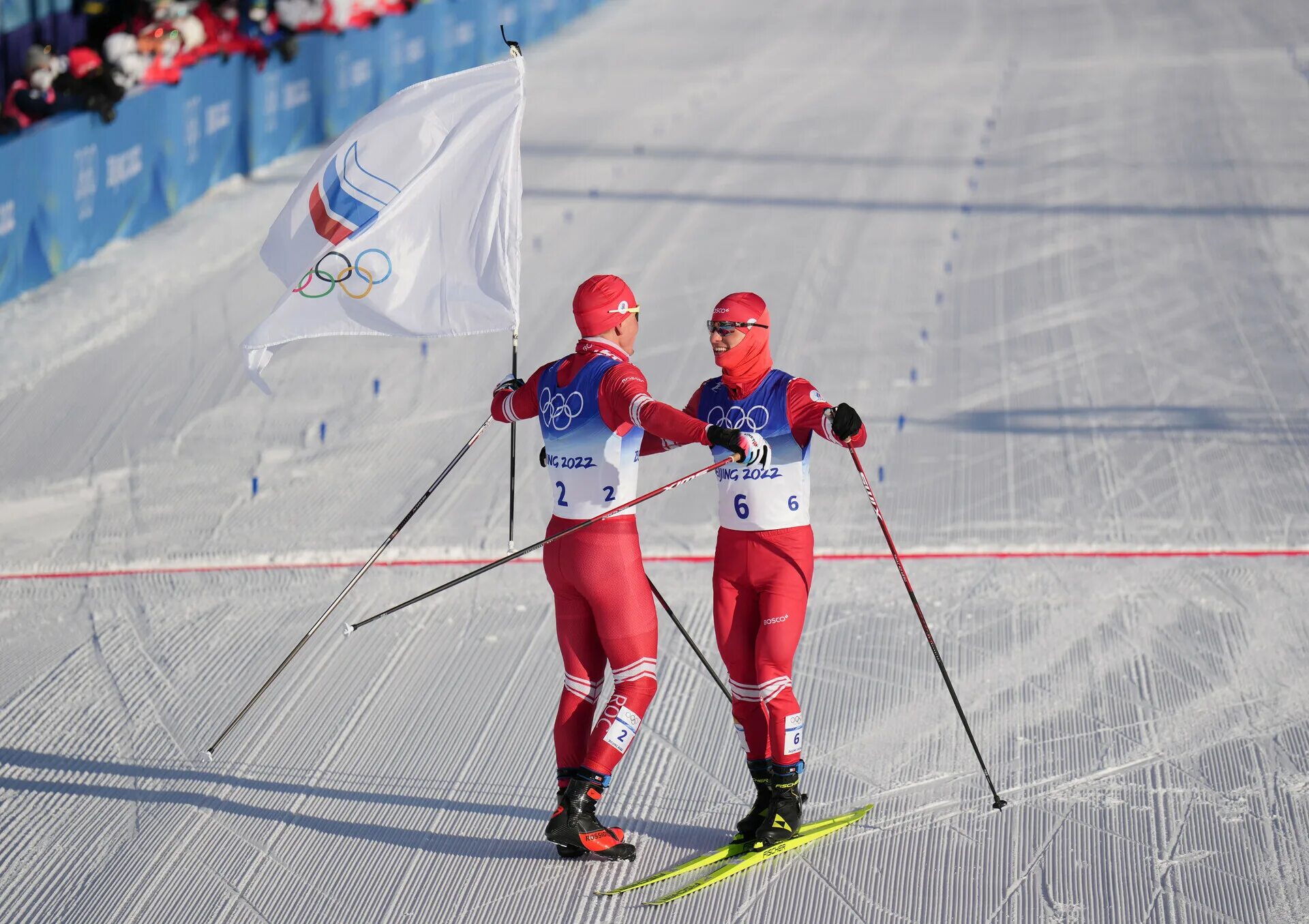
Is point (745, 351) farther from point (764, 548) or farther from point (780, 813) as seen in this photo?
point (780, 813)

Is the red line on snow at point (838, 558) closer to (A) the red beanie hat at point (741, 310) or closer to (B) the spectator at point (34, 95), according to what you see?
(A) the red beanie hat at point (741, 310)

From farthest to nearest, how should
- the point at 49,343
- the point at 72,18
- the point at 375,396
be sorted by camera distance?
the point at 72,18
the point at 49,343
the point at 375,396

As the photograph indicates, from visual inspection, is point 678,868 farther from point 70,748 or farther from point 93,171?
point 93,171

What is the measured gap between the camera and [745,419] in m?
4.03

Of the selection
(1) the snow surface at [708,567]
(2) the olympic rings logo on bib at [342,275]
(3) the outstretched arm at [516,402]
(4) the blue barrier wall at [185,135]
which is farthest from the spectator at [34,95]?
(3) the outstretched arm at [516,402]

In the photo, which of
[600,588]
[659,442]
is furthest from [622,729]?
[659,442]

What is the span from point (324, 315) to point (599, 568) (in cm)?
135

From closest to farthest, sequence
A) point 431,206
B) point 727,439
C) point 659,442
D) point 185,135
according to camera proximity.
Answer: point 727,439 → point 659,442 → point 431,206 → point 185,135

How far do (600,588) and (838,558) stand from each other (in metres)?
2.54

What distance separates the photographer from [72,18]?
13.6m

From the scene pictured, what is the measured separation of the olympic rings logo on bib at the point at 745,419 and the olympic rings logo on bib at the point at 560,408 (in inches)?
16.1

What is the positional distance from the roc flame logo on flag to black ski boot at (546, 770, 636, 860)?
2020 mm

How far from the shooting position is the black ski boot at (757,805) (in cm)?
412

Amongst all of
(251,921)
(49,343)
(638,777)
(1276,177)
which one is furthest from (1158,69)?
(251,921)
